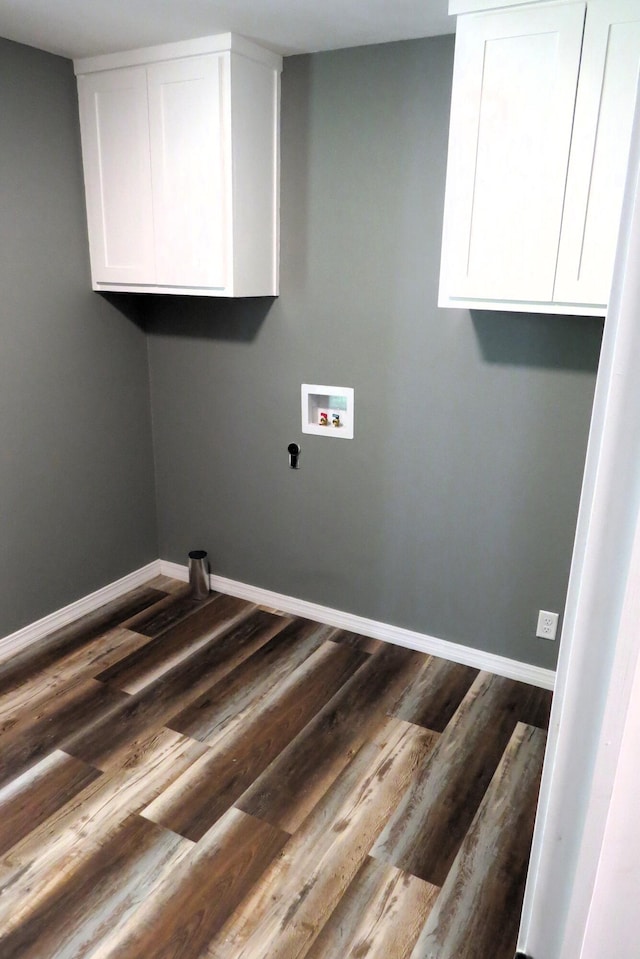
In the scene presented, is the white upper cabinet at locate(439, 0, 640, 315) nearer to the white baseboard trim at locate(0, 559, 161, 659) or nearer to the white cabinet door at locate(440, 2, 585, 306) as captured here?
the white cabinet door at locate(440, 2, 585, 306)

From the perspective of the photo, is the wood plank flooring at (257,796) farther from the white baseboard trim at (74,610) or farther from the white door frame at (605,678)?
the white door frame at (605,678)

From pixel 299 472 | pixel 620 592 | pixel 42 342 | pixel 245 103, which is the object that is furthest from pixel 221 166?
pixel 620 592

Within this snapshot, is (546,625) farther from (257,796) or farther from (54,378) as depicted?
(54,378)

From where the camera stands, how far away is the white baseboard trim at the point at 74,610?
292cm

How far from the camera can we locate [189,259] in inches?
106

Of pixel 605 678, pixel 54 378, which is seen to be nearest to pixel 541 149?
pixel 605 678

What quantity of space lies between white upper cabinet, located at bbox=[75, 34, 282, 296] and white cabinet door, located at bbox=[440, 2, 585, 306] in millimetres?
836

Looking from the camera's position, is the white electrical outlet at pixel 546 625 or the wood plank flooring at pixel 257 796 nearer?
the wood plank flooring at pixel 257 796

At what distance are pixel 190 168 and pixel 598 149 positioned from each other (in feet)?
4.77

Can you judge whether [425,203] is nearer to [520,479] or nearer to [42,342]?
[520,479]

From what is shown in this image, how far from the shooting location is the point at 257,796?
7.11 ft

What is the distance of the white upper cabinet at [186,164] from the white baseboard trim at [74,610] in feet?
4.78

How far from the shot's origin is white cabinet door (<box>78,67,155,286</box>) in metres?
2.66

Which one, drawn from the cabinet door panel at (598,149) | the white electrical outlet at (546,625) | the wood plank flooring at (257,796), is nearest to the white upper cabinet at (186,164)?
the cabinet door panel at (598,149)
